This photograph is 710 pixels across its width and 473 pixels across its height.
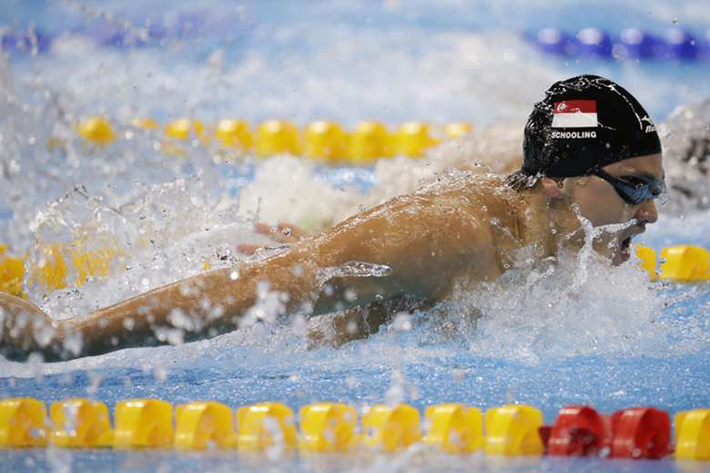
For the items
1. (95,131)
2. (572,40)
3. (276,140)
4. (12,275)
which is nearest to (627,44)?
(572,40)

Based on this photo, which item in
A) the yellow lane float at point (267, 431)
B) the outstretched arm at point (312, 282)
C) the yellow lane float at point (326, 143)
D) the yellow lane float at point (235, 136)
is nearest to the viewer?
the yellow lane float at point (267, 431)

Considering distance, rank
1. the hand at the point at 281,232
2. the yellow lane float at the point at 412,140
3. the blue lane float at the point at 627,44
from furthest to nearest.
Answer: the blue lane float at the point at 627,44 < the yellow lane float at the point at 412,140 < the hand at the point at 281,232

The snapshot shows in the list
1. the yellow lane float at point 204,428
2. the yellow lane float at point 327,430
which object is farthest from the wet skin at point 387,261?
the yellow lane float at point 327,430

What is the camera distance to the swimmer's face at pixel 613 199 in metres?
2.35

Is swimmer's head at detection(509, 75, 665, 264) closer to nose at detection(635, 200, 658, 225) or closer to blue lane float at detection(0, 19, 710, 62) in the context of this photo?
nose at detection(635, 200, 658, 225)

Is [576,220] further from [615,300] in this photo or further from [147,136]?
[147,136]

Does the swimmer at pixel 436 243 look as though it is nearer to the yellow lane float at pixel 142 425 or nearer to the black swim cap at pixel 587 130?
the black swim cap at pixel 587 130

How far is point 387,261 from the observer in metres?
2.19

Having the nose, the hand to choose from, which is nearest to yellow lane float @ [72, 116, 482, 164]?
the hand

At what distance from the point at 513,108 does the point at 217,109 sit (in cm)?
226

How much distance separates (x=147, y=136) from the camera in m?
4.23

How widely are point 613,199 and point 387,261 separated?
58 cm

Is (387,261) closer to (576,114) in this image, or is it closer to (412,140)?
(576,114)

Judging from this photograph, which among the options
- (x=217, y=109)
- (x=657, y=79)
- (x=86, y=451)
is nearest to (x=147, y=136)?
(x=86, y=451)
